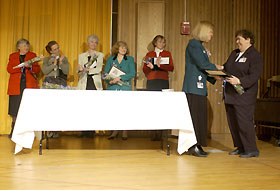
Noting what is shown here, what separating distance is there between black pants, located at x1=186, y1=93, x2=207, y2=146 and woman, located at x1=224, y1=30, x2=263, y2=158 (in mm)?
359

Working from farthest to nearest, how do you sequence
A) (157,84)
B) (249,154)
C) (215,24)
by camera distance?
(215,24) < (157,84) < (249,154)

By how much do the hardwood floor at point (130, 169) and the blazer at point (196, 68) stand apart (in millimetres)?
791

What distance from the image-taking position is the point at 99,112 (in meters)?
3.33

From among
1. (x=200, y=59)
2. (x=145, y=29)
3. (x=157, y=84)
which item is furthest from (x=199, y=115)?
(x=145, y=29)

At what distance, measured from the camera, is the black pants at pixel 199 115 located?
3.53 meters

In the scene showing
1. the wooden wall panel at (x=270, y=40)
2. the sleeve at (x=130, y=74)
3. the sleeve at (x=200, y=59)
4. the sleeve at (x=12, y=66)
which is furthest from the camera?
the wooden wall panel at (x=270, y=40)

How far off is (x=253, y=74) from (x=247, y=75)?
0.22 feet

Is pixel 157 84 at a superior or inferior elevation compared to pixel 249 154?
superior

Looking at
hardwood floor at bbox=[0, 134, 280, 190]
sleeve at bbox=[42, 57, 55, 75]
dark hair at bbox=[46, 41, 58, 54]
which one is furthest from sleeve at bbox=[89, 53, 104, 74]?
hardwood floor at bbox=[0, 134, 280, 190]

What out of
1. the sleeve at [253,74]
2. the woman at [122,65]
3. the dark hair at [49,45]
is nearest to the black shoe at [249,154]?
the sleeve at [253,74]

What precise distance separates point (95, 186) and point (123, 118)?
3.93 ft

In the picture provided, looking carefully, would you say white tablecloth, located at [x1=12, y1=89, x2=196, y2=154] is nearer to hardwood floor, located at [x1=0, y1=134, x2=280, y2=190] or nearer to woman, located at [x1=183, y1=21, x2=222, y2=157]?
woman, located at [x1=183, y1=21, x2=222, y2=157]

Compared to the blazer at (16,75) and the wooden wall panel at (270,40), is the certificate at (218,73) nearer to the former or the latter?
the wooden wall panel at (270,40)

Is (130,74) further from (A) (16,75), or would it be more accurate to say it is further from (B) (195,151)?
(A) (16,75)
